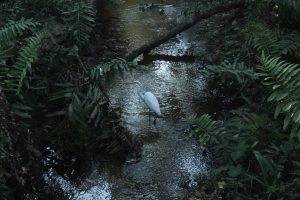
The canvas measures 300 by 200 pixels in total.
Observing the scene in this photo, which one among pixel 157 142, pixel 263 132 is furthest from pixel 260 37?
pixel 157 142

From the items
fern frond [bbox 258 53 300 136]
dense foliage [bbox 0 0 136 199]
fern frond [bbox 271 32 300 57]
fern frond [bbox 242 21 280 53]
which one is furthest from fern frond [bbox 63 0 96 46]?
fern frond [bbox 258 53 300 136]

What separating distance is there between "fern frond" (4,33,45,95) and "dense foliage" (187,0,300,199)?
4.76 ft

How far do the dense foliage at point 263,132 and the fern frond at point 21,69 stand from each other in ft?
4.76

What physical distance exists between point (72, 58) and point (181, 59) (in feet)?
8.04

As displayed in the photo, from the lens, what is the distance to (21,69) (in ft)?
12.5

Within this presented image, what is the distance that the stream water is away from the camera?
4129 millimetres

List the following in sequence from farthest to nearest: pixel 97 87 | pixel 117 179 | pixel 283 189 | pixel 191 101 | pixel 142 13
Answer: pixel 142 13 → pixel 191 101 → pixel 97 87 → pixel 117 179 → pixel 283 189

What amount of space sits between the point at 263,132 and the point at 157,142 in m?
1.38

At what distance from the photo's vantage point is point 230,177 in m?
3.57

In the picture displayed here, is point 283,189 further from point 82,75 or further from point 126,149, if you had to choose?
point 82,75

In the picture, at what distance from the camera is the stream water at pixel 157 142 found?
4.13 metres

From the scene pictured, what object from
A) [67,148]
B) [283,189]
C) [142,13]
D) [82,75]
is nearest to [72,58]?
[82,75]

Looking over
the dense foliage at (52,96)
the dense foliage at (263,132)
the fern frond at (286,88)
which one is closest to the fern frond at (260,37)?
the dense foliage at (263,132)

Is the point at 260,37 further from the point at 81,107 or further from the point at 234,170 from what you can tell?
the point at 81,107
